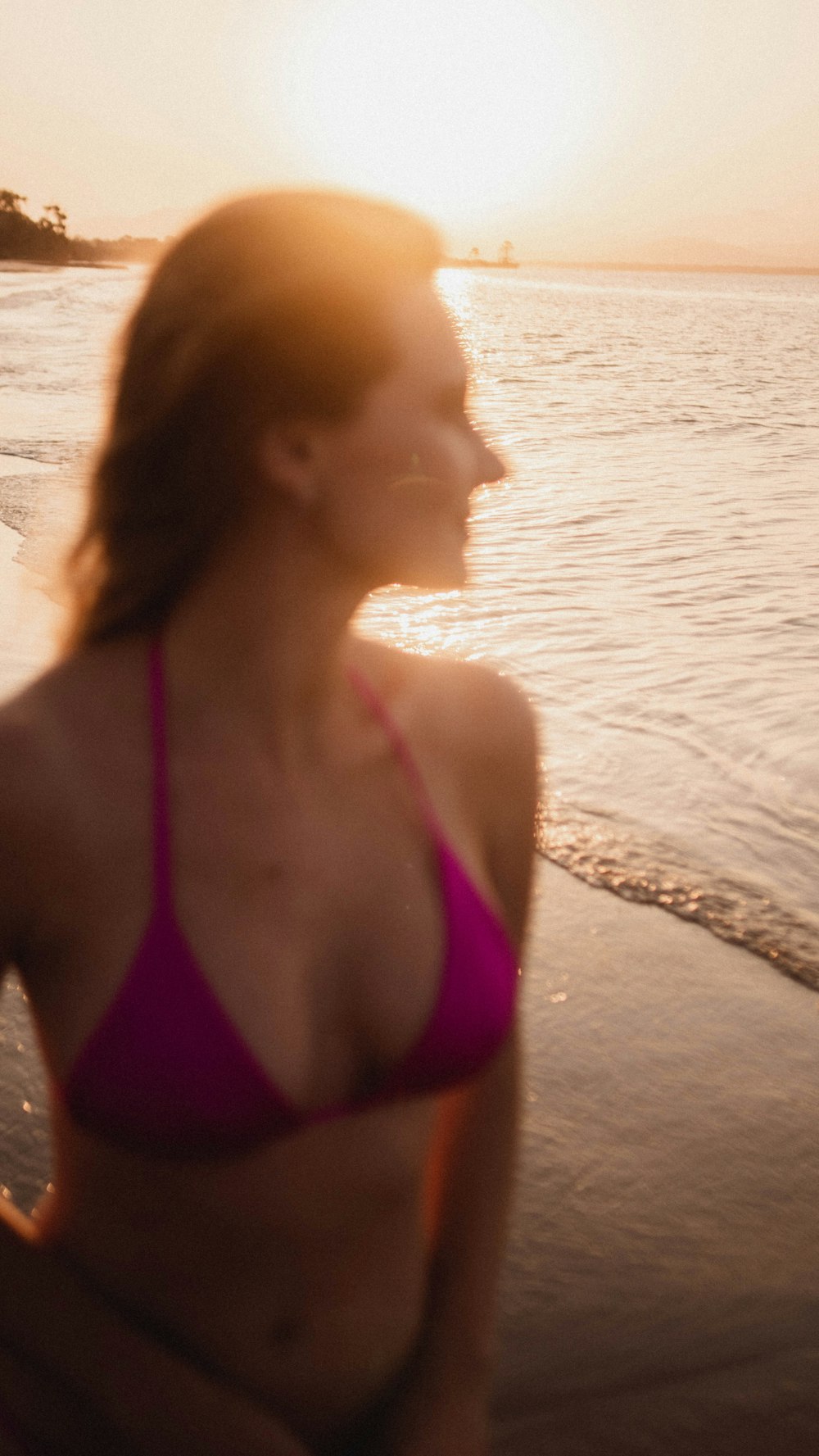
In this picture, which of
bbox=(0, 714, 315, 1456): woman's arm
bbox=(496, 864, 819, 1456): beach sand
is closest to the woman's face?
bbox=(0, 714, 315, 1456): woman's arm

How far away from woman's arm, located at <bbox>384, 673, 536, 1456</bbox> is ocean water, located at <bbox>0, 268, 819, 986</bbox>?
234 mm

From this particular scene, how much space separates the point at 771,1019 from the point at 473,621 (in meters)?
4.54

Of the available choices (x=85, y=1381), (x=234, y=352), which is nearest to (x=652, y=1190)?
(x=85, y=1381)

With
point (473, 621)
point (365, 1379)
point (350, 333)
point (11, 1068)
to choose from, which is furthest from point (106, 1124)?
point (473, 621)

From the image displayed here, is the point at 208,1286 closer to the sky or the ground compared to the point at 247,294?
closer to the ground

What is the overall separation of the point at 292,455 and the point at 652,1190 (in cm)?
230

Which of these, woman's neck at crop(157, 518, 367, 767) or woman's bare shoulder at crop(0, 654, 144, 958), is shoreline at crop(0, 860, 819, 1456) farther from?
woman's bare shoulder at crop(0, 654, 144, 958)

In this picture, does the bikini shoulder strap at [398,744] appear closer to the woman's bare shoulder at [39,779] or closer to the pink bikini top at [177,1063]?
the pink bikini top at [177,1063]

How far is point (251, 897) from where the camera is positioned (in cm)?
145

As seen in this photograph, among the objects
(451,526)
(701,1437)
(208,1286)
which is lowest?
(701,1437)

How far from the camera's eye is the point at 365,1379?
5.10 ft

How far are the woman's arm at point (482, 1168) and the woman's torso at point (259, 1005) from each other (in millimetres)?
70

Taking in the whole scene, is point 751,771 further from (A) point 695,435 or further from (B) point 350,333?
(A) point 695,435

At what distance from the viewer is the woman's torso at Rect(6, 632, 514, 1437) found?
1355 millimetres
